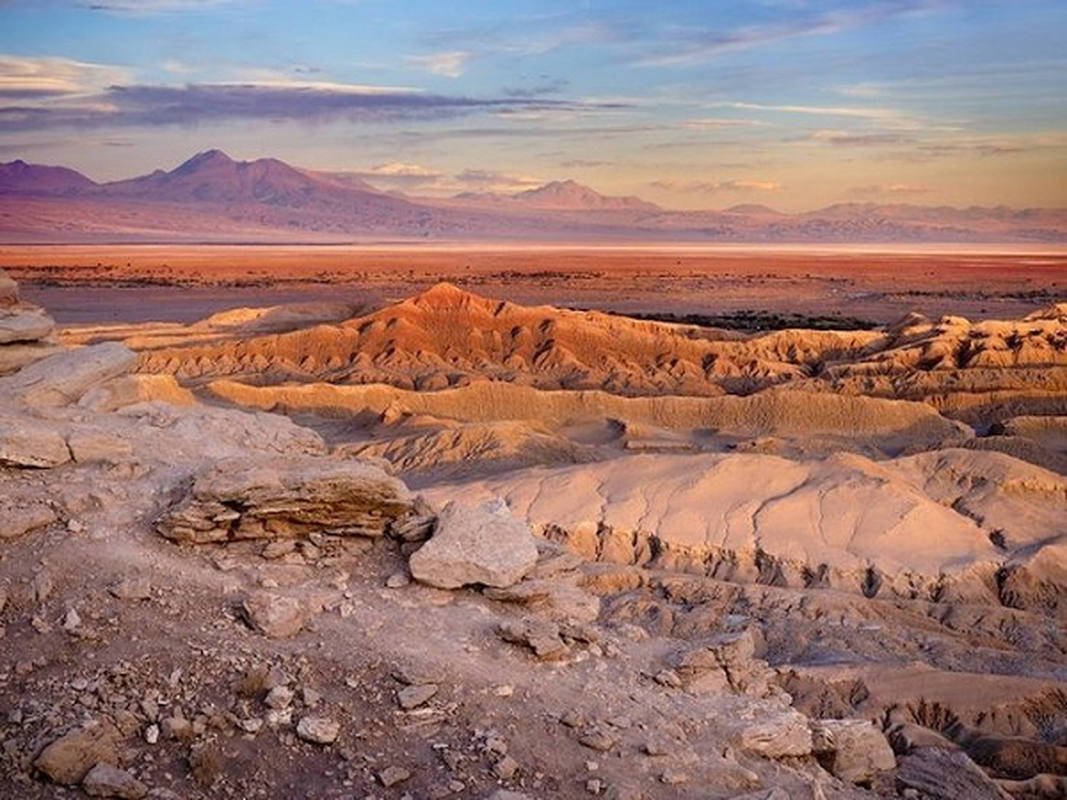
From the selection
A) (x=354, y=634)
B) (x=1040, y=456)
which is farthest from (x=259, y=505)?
(x=1040, y=456)

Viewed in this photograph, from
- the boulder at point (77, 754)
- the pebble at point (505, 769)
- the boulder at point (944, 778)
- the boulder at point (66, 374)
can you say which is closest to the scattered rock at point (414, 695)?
the pebble at point (505, 769)

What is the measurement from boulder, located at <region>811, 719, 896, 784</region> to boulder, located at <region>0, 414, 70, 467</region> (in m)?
5.76

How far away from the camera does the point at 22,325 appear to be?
10.2 metres

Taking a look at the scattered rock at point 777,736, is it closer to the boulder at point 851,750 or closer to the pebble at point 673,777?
the boulder at point 851,750

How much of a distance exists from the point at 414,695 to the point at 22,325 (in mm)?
5996

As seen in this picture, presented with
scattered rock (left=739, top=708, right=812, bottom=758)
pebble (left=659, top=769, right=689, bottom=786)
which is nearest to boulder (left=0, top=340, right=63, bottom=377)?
pebble (left=659, top=769, right=689, bottom=786)

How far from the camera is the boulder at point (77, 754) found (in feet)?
18.3

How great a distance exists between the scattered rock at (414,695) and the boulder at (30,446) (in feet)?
11.4

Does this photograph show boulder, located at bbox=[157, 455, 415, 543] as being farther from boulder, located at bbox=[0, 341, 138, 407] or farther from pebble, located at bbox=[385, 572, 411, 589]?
boulder, located at bbox=[0, 341, 138, 407]

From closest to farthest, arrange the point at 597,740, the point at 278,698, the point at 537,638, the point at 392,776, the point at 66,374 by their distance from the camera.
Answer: the point at 392,776
the point at 278,698
the point at 597,740
the point at 537,638
the point at 66,374

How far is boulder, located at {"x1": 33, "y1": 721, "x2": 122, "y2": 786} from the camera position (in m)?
5.57

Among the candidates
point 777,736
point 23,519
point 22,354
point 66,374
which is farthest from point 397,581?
point 22,354

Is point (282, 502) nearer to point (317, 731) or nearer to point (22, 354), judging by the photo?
point (317, 731)

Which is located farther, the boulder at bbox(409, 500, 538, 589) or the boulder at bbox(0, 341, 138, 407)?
the boulder at bbox(0, 341, 138, 407)
